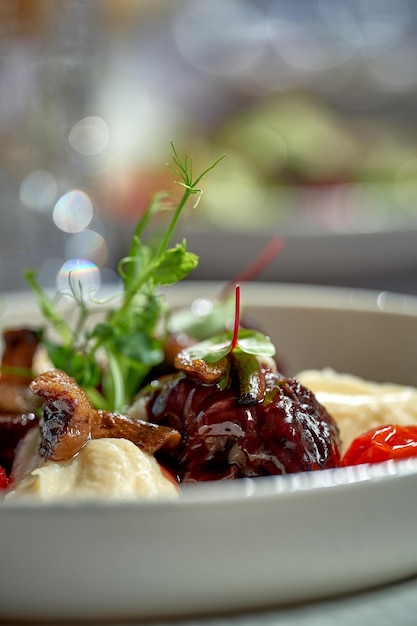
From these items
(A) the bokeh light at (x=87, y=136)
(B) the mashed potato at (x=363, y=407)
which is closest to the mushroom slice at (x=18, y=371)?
(B) the mashed potato at (x=363, y=407)

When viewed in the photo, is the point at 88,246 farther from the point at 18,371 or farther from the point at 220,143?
the point at 18,371

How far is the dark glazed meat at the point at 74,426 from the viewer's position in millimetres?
1158

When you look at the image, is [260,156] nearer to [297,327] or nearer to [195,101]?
[195,101]

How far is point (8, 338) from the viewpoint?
1.60m

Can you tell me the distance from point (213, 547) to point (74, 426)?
326 mm

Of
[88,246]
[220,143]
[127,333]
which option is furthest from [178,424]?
[220,143]

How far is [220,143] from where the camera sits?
17.3 feet

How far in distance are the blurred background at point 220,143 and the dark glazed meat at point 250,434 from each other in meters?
0.47

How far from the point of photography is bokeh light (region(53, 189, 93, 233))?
3586 mm

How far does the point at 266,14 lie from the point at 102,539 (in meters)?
8.58

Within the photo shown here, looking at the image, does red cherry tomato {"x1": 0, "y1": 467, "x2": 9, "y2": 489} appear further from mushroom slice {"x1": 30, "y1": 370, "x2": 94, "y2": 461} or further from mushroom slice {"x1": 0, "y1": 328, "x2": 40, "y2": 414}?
mushroom slice {"x1": 0, "y1": 328, "x2": 40, "y2": 414}

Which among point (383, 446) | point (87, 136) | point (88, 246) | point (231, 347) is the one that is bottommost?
point (88, 246)

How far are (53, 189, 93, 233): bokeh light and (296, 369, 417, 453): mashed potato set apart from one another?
7.00 feet

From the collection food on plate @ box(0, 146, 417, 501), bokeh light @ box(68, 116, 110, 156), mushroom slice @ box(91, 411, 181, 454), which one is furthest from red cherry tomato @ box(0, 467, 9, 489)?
bokeh light @ box(68, 116, 110, 156)
